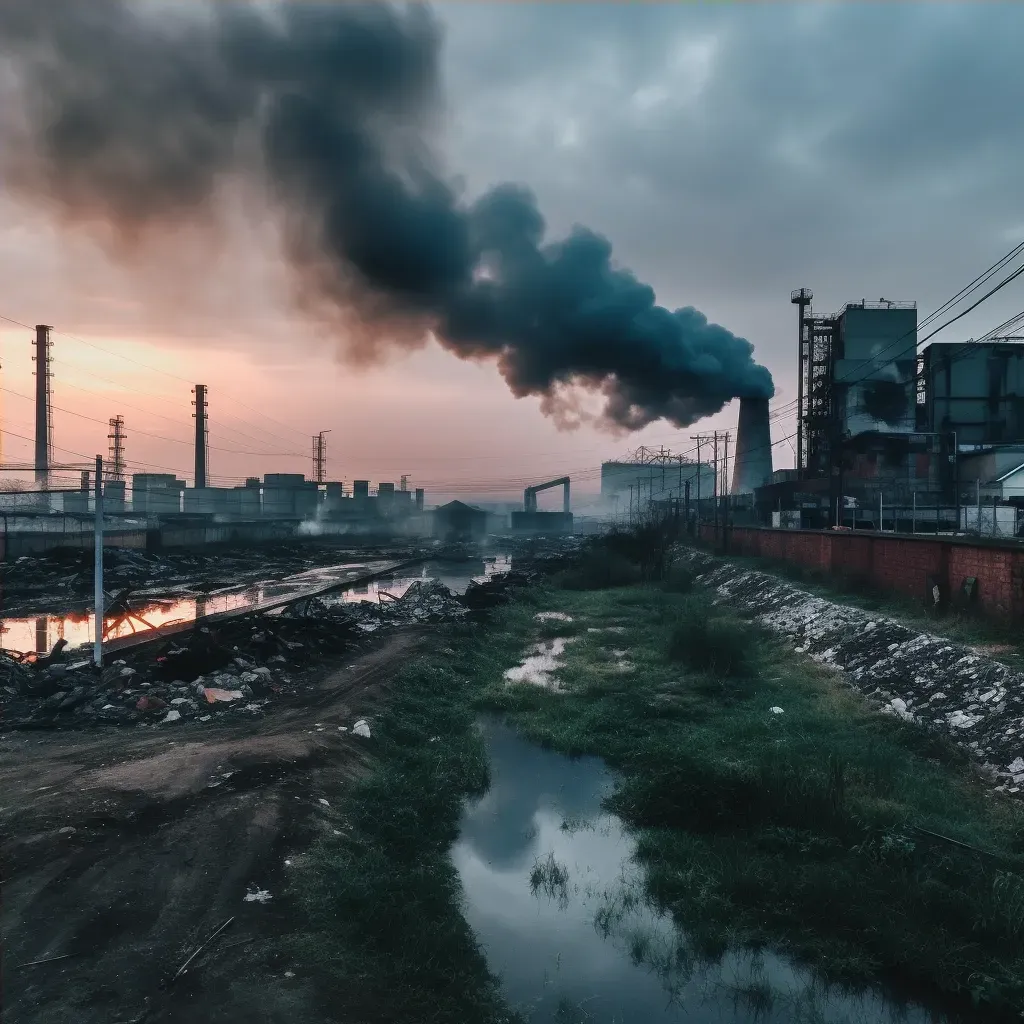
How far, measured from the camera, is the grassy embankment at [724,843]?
169 inches

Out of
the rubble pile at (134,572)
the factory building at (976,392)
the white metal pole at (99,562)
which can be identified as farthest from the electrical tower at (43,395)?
the factory building at (976,392)

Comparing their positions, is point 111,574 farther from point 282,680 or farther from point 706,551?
point 706,551

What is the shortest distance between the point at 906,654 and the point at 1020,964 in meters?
6.69

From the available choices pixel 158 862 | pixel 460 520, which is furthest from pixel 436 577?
pixel 460 520

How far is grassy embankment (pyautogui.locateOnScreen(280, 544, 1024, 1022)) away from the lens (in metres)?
4.30

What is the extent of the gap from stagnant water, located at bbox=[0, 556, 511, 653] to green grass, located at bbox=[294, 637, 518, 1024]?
9690 millimetres

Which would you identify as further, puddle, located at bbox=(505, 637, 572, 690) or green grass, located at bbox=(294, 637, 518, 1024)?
puddle, located at bbox=(505, 637, 572, 690)

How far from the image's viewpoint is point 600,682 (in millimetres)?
11633

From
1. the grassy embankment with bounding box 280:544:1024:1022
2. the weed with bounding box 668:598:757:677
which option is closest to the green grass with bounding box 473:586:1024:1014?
the grassy embankment with bounding box 280:544:1024:1022

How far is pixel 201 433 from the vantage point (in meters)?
61.1

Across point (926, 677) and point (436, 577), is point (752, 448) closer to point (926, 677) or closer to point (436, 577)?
point (436, 577)

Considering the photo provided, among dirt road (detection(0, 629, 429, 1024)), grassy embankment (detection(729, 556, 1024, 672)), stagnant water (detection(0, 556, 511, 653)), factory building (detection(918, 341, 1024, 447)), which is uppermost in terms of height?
factory building (detection(918, 341, 1024, 447))

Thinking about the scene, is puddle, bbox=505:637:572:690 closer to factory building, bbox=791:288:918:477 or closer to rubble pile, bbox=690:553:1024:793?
rubble pile, bbox=690:553:1024:793

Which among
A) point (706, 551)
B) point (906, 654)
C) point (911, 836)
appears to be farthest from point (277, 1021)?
point (706, 551)
